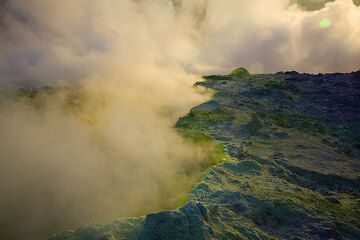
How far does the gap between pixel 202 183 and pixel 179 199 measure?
0.51 meters

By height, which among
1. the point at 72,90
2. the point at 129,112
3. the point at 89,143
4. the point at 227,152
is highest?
the point at 72,90

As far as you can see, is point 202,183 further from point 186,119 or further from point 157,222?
point 186,119

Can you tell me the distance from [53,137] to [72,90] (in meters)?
4.99

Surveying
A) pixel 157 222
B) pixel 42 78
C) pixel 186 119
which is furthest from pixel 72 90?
pixel 157 222

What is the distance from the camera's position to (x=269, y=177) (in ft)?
23.0

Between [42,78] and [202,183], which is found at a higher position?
[42,78]

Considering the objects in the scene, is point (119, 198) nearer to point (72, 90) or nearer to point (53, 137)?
point (53, 137)

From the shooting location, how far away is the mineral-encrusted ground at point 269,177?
461 cm

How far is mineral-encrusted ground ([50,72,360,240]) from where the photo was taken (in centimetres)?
461

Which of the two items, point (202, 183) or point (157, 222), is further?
point (202, 183)

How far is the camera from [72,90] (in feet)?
41.4

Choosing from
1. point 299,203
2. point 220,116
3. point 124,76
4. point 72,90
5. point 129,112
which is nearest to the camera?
point 299,203

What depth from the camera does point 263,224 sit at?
526 cm

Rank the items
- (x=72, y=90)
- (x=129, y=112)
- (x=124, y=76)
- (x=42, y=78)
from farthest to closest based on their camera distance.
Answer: (x=124, y=76), (x=42, y=78), (x=72, y=90), (x=129, y=112)
